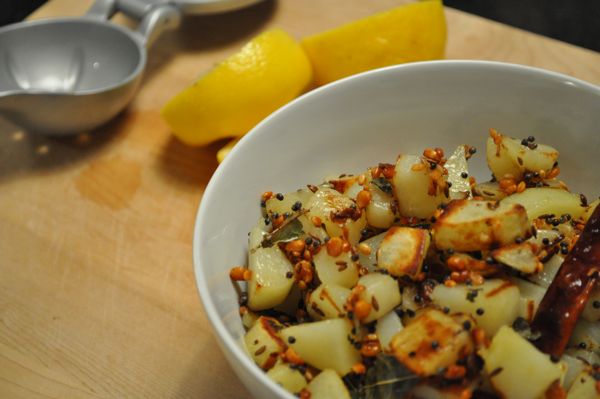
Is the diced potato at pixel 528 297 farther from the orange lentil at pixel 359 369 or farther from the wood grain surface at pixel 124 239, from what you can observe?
the wood grain surface at pixel 124 239

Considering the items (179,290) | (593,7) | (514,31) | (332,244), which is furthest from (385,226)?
(593,7)

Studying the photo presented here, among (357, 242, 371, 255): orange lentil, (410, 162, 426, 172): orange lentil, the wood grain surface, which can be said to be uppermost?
(410, 162, 426, 172): orange lentil

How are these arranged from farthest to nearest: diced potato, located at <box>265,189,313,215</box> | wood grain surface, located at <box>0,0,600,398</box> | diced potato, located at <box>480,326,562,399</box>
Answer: wood grain surface, located at <box>0,0,600,398</box> → diced potato, located at <box>265,189,313,215</box> → diced potato, located at <box>480,326,562,399</box>

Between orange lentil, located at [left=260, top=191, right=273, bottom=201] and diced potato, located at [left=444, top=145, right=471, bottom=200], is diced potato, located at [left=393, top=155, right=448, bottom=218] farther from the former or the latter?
orange lentil, located at [left=260, top=191, right=273, bottom=201]

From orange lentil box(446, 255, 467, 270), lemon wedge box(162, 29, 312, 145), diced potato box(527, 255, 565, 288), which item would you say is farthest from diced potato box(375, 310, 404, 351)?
lemon wedge box(162, 29, 312, 145)

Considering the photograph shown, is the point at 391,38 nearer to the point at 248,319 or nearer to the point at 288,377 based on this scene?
the point at 248,319

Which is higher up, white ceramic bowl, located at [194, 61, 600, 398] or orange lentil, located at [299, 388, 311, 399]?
white ceramic bowl, located at [194, 61, 600, 398]

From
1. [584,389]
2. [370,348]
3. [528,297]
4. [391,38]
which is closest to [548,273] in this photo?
[528,297]
